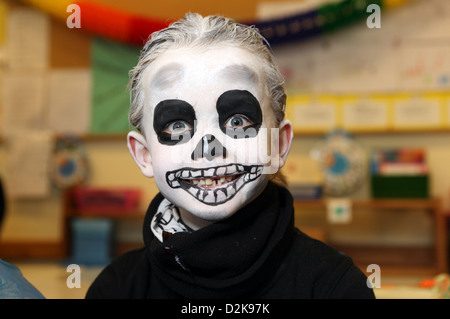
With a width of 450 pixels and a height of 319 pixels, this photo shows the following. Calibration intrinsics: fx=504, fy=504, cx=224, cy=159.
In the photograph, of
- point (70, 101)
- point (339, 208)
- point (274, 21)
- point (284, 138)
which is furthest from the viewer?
point (70, 101)

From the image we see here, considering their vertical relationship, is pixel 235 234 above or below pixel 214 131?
below

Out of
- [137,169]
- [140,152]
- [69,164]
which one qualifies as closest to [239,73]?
[140,152]

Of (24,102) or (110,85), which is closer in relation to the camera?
(110,85)

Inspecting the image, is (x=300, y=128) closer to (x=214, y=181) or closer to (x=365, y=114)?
(x=365, y=114)

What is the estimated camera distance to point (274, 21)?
2.09m

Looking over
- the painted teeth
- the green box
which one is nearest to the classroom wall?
the green box

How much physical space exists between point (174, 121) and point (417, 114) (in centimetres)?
168

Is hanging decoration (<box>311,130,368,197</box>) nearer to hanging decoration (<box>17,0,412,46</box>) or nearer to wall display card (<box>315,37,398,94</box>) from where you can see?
wall display card (<box>315,37,398,94</box>)

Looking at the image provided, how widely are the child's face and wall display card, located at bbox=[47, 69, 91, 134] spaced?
1759mm

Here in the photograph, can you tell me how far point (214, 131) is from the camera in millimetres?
644

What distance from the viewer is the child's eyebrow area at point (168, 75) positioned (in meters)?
0.66
